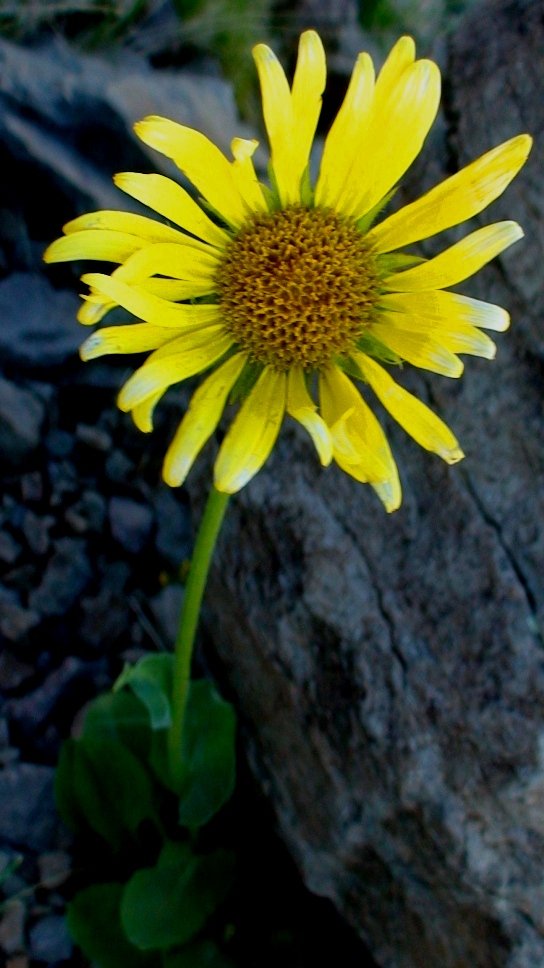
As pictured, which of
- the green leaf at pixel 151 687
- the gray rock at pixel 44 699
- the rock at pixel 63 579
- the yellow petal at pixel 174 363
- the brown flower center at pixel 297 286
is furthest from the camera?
the rock at pixel 63 579

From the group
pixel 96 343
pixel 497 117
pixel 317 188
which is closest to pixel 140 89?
pixel 497 117

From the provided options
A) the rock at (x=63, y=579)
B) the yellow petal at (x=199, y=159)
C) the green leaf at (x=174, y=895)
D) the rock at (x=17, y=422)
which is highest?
the yellow petal at (x=199, y=159)

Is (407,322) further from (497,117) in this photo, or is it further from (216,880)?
(216,880)

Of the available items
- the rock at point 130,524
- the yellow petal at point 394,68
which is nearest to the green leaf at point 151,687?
the rock at point 130,524

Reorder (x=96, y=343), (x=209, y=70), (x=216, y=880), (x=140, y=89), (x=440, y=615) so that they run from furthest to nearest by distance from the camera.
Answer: (x=209, y=70) → (x=140, y=89) → (x=216, y=880) → (x=440, y=615) → (x=96, y=343)

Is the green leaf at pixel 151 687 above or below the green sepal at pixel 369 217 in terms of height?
below

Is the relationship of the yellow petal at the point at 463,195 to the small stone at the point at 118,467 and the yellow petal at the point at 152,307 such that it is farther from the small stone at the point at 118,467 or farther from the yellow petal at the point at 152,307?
the small stone at the point at 118,467
